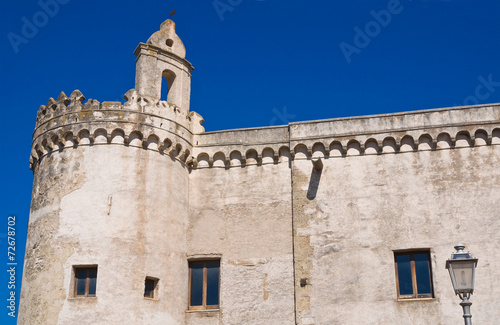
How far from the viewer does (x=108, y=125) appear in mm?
18953

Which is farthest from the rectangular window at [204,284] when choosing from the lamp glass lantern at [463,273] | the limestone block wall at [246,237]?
the lamp glass lantern at [463,273]

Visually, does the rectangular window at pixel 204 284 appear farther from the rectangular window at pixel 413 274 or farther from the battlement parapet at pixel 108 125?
the rectangular window at pixel 413 274

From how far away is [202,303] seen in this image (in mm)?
19047

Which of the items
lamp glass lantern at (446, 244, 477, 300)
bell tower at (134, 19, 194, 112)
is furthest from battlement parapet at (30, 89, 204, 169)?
lamp glass lantern at (446, 244, 477, 300)

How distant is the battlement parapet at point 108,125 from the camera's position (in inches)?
747

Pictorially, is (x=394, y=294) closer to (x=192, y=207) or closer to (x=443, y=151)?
(x=443, y=151)

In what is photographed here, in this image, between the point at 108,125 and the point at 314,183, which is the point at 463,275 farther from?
the point at 108,125

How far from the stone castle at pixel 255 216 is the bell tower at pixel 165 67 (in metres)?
0.12

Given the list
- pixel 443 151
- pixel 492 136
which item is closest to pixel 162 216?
pixel 443 151

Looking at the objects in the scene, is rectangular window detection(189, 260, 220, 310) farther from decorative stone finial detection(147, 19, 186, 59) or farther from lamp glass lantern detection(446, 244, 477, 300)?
lamp glass lantern detection(446, 244, 477, 300)

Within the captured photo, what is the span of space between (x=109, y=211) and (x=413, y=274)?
28.0 ft

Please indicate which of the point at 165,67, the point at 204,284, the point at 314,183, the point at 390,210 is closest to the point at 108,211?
the point at 204,284

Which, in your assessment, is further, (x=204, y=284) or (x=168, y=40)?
(x=168, y=40)

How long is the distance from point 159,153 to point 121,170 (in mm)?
1342
